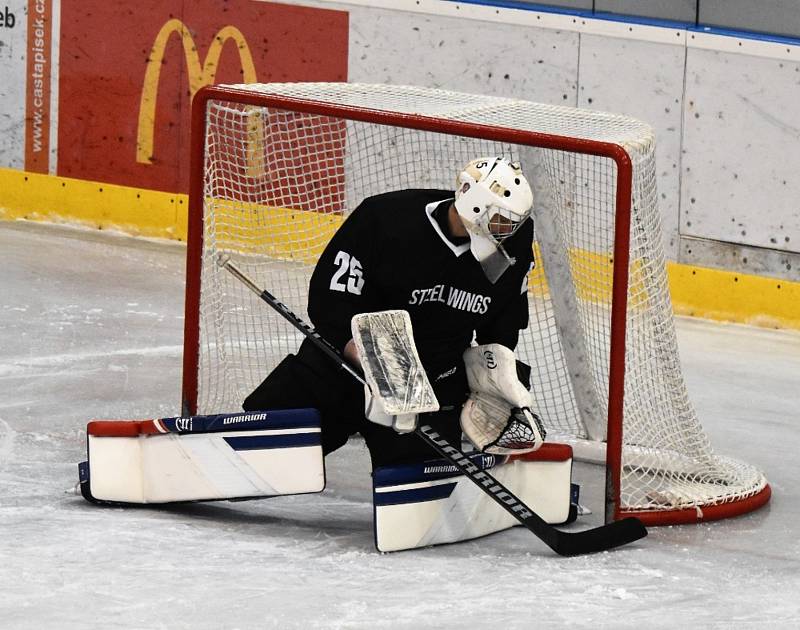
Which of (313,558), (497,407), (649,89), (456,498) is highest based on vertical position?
→ (649,89)

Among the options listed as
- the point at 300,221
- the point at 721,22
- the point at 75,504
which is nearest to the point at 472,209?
the point at 75,504

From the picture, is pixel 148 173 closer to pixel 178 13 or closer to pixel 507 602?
pixel 178 13

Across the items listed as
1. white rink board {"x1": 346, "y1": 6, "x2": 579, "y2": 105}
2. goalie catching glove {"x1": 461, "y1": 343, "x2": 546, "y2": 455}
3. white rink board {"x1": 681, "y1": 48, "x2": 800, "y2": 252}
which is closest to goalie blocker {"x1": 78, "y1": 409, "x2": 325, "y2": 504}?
goalie catching glove {"x1": 461, "y1": 343, "x2": 546, "y2": 455}

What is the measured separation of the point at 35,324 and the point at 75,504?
1963mm

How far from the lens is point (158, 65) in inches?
298

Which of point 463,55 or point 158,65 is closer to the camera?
point 463,55

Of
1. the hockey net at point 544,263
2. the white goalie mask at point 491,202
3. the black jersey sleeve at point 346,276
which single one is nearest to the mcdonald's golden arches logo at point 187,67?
the hockey net at point 544,263

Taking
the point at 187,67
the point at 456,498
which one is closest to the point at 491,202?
the point at 456,498

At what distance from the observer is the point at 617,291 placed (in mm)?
3992

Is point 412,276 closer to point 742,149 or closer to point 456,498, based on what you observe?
point 456,498

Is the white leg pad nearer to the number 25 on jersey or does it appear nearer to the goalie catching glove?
the goalie catching glove

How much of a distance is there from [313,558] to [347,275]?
→ 71cm

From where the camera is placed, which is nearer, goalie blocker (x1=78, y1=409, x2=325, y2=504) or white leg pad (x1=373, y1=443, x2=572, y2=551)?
white leg pad (x1=373, y1=443, x2=572, y2=551)

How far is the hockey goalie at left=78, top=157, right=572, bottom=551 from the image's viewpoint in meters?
3.96
